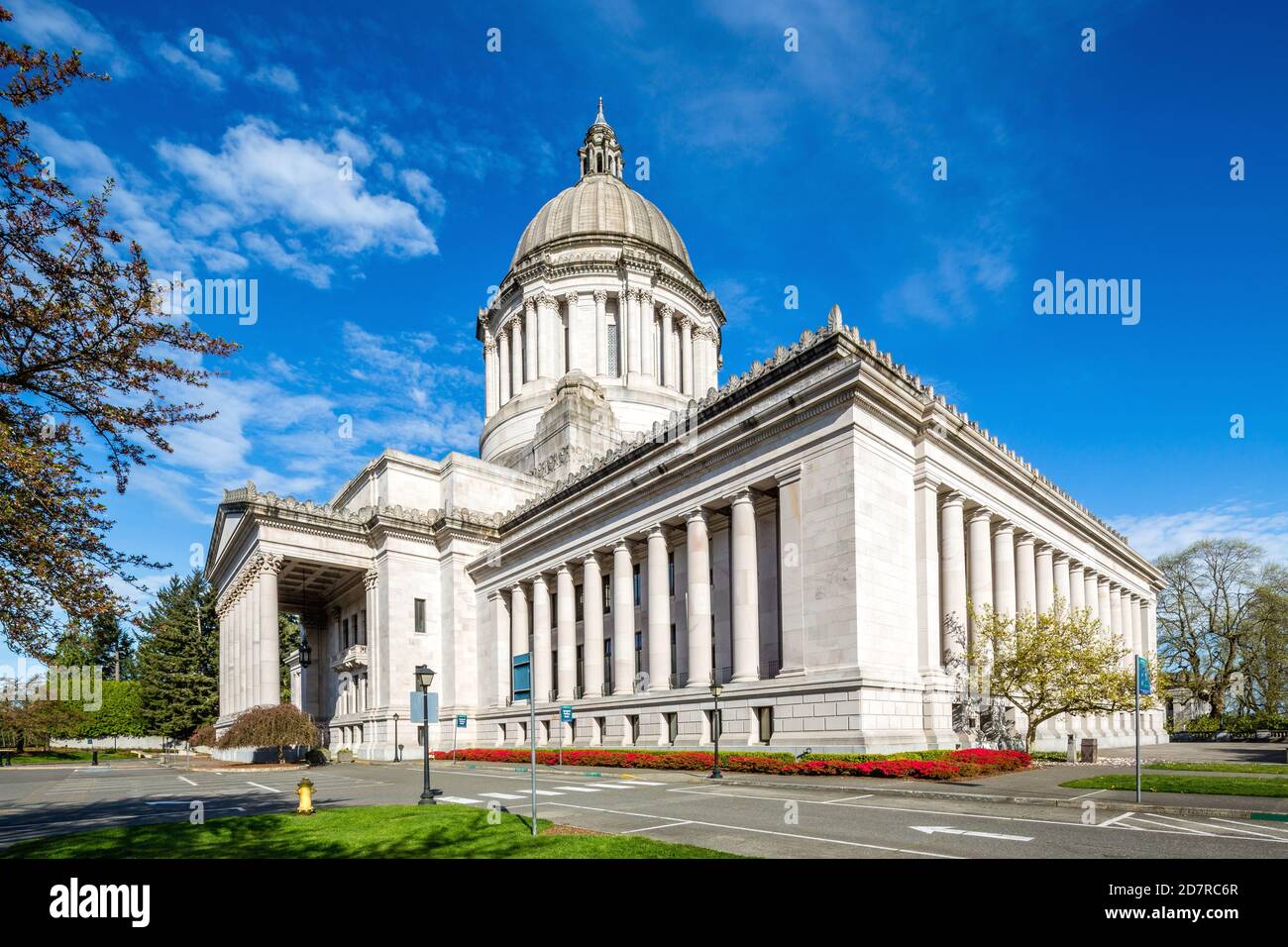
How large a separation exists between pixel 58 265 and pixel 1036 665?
33232mm

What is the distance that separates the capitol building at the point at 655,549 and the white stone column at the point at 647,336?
9.6 inches

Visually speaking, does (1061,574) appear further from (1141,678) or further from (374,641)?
(374,641)

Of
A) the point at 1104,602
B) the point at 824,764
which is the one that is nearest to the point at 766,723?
the point at 824,764

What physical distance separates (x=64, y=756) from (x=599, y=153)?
272ft

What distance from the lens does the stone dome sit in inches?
2970

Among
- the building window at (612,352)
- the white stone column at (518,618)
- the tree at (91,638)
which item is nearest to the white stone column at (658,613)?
the white stone column at (518,618)

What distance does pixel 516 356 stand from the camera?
247ft

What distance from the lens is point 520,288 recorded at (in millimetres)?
75312

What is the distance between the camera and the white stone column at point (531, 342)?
237 feet

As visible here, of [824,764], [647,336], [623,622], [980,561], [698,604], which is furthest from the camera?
[647,336]

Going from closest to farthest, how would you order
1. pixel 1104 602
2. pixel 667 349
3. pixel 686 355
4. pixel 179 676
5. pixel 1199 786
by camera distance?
pixel 1199 786 < pixel 1104 602 < pixel 667 349 < pixel 686 355 < pixel 179 676

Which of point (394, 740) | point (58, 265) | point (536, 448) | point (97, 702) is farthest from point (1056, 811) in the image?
point (97, 702)

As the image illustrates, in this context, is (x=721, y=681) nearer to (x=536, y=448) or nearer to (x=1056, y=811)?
(x=1056, y=811)

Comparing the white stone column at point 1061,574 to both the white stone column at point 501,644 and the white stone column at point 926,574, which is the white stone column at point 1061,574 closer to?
the white stone column at point 926,574
